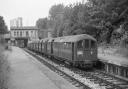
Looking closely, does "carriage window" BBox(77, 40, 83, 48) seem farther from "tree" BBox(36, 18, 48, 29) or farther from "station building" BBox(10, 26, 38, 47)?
"tree" BBox(36, 18, 48, 29)

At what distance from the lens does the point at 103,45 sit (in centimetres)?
3031

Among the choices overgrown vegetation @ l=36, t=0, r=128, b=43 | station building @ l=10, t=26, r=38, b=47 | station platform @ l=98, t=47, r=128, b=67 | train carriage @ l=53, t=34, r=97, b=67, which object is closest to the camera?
station platform @ l=98, t=47, r=128, b=67

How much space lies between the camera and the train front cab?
59.5ft

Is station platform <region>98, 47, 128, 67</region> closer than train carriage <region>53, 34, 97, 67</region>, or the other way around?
station platform <region>98, 47, 128, 67</region>

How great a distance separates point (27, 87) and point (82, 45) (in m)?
8.75

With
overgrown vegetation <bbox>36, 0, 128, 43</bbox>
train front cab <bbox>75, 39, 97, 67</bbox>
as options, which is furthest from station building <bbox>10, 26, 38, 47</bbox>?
train front cab <bbox>75, 39, 97, 67</bbox>

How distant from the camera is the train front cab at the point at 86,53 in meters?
18.1

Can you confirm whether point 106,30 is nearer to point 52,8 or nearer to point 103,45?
point 103,45

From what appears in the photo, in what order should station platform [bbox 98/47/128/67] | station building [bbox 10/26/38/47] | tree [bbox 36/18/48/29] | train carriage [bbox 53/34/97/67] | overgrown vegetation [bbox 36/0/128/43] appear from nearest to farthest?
station platform [bbox 98/47/128/67]
train carriage [bbox 53/34/97/67]
overgrown vegetation [bbox 36/0/128/43]
station building [bbox 10/26/38/47]
tree [bbox 36/18/48/29]

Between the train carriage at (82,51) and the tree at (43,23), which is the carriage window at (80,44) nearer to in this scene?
the train carriage at (82,51)

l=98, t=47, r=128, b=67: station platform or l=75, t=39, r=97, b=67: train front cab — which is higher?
l=75, t=39, r=97, b=67: train front cab

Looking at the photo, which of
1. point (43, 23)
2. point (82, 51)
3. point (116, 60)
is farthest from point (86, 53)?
point (43, 23)

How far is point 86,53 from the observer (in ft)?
60.1

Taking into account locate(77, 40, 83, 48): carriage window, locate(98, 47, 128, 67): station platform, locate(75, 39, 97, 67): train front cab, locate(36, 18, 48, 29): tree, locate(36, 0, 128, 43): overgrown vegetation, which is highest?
locate(36, 18, 48, 29): tree
